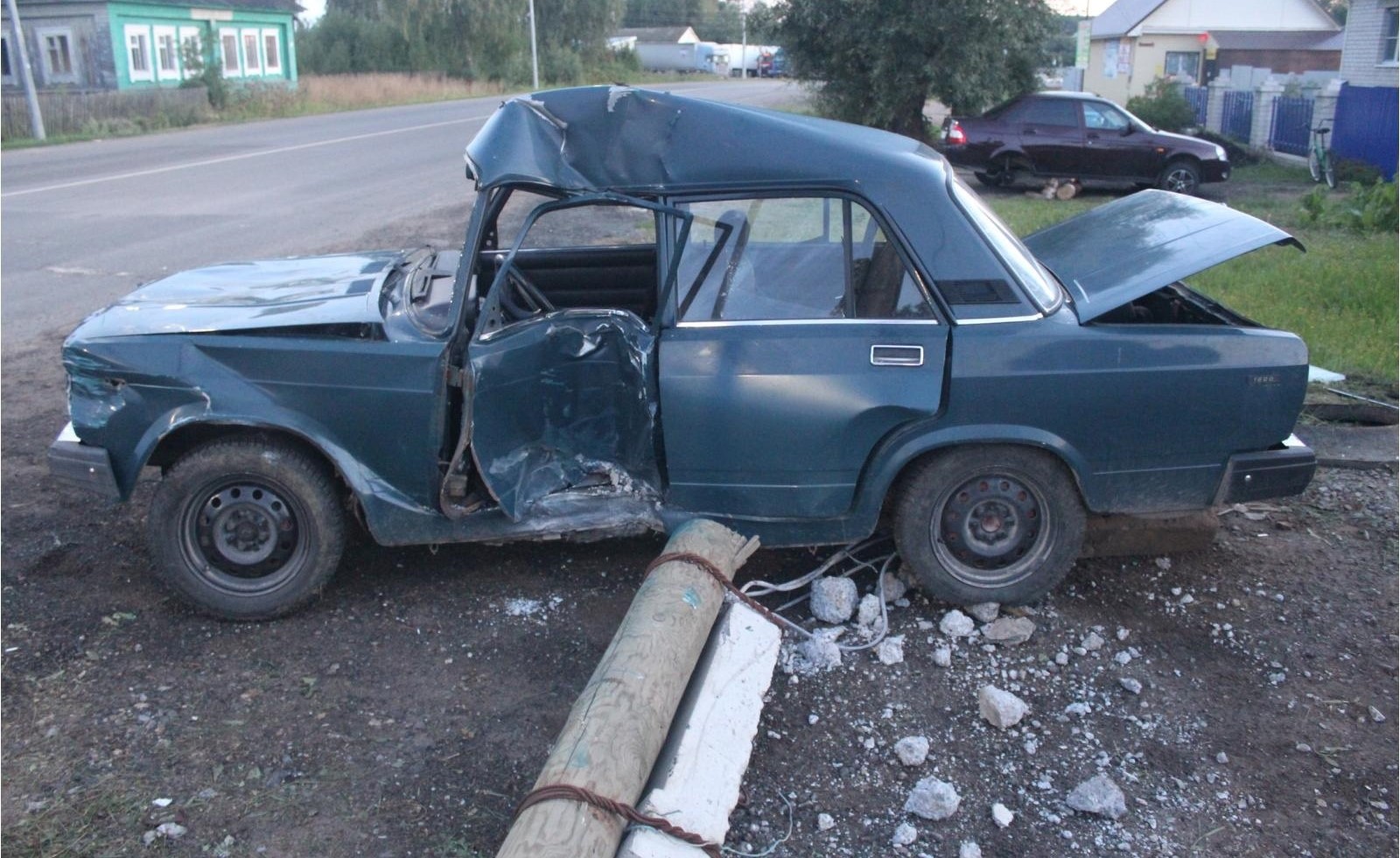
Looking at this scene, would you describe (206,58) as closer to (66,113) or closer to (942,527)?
(66,113)

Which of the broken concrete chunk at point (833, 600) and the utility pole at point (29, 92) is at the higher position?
the utility pole at point (29, 92)

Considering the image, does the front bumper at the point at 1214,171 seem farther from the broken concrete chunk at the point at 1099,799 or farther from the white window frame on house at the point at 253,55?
the white window frame on house at the point at 253,55

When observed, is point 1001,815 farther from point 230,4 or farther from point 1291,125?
point 230,4

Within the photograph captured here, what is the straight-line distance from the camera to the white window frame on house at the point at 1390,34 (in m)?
22.9

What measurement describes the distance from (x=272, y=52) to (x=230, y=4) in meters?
3.36

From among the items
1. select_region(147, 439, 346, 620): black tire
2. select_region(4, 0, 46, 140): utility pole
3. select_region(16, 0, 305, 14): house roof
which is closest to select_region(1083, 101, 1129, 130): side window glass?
select_region(147, 439, 346, 620): black tire

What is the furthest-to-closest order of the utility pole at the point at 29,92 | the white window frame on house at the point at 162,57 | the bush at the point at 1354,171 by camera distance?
the white window frame on house at the point at 162,57
the utility pole at the point at 29,92
the bush at the point at 1354,171

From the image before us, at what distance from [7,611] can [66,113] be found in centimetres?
2590

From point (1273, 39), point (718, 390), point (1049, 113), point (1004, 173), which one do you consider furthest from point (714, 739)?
point (1273, 39)

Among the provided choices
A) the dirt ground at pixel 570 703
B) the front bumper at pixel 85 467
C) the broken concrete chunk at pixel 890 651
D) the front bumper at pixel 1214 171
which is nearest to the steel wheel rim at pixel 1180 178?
the front bumper at pixel 1214 171

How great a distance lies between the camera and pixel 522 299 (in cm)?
496

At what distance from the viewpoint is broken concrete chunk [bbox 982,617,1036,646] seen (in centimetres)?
439

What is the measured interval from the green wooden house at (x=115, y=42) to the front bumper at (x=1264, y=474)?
1457 inches

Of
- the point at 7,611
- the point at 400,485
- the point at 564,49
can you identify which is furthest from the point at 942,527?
the point at 564,49
